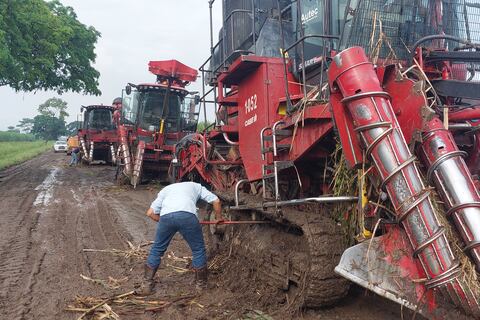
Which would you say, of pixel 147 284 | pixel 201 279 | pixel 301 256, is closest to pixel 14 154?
pixel 147 284

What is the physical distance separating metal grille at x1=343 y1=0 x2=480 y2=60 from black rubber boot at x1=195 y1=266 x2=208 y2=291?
2.90 meters

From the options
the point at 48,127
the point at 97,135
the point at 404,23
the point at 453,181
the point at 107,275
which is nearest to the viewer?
the point at 453,181

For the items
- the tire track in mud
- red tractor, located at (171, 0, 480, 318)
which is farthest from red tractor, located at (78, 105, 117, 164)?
red tractor, located at (171, 0, 480, 318)

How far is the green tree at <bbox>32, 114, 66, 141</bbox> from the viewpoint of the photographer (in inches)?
2827

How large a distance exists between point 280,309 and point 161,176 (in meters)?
11.3

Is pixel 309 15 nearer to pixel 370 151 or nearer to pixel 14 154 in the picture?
pixel 370 151

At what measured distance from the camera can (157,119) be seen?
15125 millimetres

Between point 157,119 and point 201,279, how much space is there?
1074 cm

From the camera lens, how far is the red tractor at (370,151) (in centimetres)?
293

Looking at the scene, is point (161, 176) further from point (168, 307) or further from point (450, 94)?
point (450, 94)

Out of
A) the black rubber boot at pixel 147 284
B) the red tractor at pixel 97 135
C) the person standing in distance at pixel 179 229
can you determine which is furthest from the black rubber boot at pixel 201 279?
the red tractor at pixel 97 135

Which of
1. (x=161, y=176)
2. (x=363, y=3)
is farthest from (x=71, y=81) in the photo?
(x=363, y=3)

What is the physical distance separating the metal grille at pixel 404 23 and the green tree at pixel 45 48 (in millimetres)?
10487

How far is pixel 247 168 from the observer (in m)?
5.41
